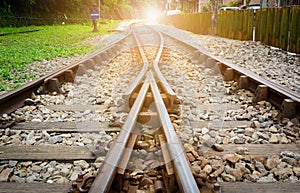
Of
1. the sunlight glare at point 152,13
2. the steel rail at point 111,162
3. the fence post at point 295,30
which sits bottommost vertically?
the steel rail at point 111,162

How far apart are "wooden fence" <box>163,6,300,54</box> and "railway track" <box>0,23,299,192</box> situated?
14.1ft

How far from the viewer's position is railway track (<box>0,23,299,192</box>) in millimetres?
2056

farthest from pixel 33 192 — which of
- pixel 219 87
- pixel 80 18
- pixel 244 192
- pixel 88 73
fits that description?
pixel 80 18

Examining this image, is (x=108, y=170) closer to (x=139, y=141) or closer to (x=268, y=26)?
(x=139, y=141)

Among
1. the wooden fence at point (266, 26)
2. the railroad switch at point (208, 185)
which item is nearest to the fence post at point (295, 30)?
the wooden fence at point (266, 26)

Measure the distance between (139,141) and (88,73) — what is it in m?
3.56

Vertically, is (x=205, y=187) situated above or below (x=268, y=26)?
below

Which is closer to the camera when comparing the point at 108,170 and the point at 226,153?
the point at 108,170

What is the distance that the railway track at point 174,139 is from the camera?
206 centimetres

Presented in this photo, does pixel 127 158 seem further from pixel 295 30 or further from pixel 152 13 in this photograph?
pixel 152 13

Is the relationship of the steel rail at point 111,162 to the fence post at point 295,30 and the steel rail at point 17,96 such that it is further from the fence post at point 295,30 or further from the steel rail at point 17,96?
the fence post at point 295,30

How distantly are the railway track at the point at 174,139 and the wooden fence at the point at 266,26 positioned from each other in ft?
14.1

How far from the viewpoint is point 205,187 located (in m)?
1.94

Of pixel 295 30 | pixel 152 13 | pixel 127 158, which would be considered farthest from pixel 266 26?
pixel 152 13
